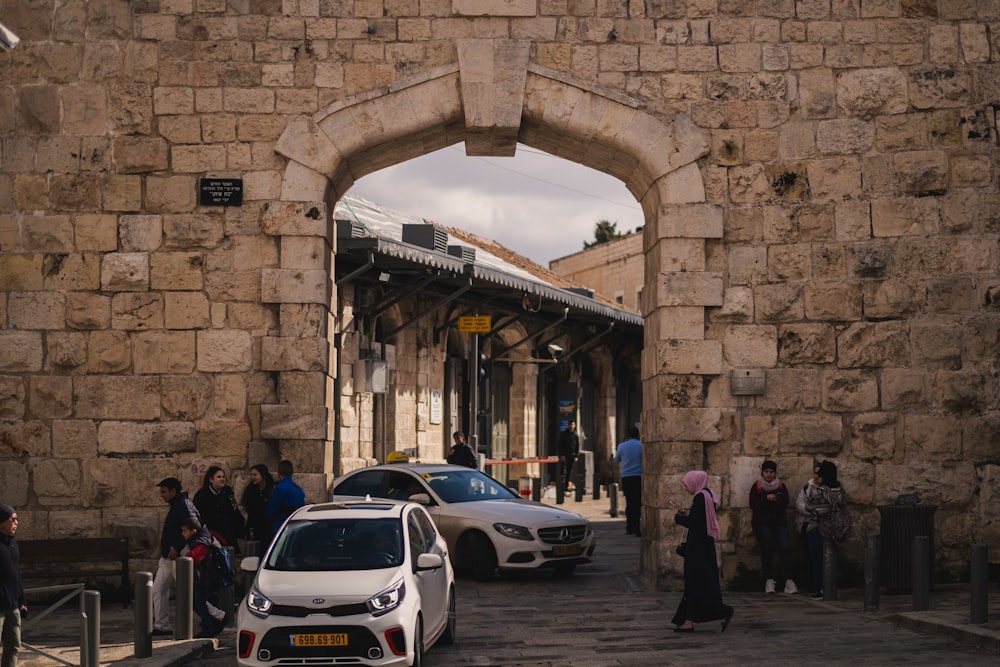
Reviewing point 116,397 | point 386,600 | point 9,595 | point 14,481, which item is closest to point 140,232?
point 116,397

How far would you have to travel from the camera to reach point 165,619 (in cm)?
1084

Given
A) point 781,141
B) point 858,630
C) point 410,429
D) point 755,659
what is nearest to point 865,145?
point 781,141

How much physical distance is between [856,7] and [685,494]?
5.17m

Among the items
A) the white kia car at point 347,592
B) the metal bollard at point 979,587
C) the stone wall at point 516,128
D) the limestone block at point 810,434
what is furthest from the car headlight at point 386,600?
the limestone block at point 810,434

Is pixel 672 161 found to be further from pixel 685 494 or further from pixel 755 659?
pixel 755 659

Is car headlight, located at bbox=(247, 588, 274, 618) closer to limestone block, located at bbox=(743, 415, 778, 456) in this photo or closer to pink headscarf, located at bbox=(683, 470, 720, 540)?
pink headscarf, located at bbox=(683, 470, 720, 540)

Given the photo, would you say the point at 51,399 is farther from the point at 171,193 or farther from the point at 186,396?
the point at 171,193

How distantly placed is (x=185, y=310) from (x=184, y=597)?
138 inches

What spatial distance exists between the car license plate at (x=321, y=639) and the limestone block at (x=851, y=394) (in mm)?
6230

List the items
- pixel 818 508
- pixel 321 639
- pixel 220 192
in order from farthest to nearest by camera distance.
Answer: pixel 220 192 → pixel 818 508 → pixel 321 639

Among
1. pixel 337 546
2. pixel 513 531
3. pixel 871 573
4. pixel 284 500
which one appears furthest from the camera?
pixel 513 531

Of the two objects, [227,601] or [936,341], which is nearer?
[227,601]

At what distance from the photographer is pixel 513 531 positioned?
1454 centimetres

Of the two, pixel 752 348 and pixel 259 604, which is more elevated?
pixel 752 348
